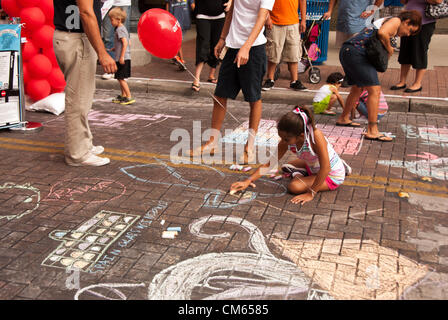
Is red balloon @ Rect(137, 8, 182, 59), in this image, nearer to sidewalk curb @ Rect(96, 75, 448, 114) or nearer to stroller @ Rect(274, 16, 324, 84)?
sidewalk curb @ Rect(96, 75, 448, 114)

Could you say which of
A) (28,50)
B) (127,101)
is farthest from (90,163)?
(127,101)

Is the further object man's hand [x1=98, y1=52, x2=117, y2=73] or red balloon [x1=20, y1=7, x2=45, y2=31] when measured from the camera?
red balloon [x1=20, y1=7, x2=45, y2=31]

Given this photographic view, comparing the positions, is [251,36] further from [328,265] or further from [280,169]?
[328,265]

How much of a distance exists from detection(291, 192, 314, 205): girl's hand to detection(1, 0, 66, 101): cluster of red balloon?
4.45m

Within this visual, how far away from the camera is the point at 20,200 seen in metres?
4.05

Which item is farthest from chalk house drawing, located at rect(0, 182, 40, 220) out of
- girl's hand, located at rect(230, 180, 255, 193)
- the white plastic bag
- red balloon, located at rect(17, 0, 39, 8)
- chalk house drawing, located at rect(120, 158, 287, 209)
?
red balloon, located at rect(17, 0, 39, 8)

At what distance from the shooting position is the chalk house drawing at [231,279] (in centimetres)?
284

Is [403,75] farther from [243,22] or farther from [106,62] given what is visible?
[106,62]

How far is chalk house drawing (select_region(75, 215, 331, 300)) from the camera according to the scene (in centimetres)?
284

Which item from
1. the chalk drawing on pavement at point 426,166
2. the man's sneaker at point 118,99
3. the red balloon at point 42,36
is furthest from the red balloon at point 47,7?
the chalk drawing on pavement at point 426,166

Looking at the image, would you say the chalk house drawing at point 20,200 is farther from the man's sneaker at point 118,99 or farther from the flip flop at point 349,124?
the flip flop at point 349,124

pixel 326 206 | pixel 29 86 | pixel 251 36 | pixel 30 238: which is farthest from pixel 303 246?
pixel 29 86

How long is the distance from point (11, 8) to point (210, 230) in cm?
487
